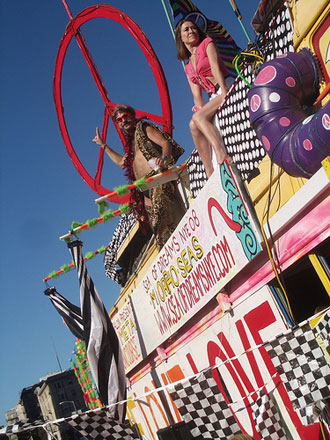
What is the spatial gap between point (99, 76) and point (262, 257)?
5788 mm

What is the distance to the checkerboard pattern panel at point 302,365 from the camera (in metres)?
4.05

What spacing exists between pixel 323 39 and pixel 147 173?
13.3 ft

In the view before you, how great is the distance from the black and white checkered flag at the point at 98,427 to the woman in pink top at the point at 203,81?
124 inches

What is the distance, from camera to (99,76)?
32.1 feet

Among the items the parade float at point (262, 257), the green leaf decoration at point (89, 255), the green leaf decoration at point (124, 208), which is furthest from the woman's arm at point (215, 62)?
the green leaf decoration at point (89, 255)

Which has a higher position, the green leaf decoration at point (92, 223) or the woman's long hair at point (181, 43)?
the woman's long hair at point (181, 43)

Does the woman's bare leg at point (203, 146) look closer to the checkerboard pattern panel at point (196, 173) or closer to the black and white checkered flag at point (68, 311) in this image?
the checkerboard pattern panel at point (196, 173)

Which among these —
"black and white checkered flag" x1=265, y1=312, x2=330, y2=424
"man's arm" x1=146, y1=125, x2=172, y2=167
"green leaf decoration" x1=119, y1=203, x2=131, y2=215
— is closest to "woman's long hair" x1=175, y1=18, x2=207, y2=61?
"man's arm" x1=146, y1=125, x2=172, y2=167

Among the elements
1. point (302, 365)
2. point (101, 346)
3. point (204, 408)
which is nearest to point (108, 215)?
point (101, 346)

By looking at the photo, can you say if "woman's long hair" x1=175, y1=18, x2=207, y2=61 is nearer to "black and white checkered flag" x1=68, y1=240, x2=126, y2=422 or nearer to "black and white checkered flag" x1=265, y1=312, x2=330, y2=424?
"black and white checkered flag" x1=68, y1=240, x2=126, y2=422

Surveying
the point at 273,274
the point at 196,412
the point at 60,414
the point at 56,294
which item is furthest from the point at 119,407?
the point at 60,414

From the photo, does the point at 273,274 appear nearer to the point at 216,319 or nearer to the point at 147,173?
the point at 216,319

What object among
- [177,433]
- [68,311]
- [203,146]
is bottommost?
[177,433]

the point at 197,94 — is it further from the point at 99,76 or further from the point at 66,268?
the point at 66,268
